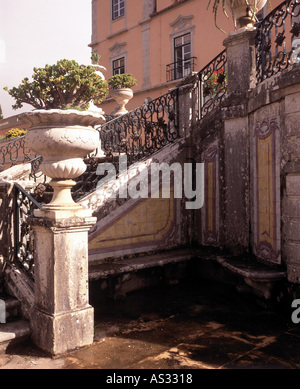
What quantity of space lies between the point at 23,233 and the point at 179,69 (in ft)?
53.8

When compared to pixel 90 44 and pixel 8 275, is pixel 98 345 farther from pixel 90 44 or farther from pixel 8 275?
pixel 90 44

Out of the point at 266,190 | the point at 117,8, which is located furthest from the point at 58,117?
the point at 117,8

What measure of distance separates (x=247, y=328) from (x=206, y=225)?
266 centimetres

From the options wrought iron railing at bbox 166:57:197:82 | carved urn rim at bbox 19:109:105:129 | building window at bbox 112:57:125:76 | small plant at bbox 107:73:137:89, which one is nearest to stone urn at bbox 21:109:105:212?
carved urn rim at bbox 19:109:105:129

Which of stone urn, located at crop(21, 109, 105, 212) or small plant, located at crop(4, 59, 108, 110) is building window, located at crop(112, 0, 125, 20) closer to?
small plant, located at crop(4, 59, 108, 110)

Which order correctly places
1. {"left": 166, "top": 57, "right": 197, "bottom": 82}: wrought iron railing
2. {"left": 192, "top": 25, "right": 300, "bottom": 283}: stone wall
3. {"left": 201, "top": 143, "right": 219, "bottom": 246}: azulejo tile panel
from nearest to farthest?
1. {"left": 192, "top": 25, "right": 300, "bottom": 283}: stone wall
2. {"left": 201, "top": 143, "right": 219, "bottom": 246}: azulejo tile panel
3. {"left": 166, "top": 57, "right": 197, "bottom": 82}: wrought iron railing

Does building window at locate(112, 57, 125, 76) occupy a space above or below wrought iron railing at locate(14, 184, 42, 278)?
above

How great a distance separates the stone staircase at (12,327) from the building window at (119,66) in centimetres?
1987

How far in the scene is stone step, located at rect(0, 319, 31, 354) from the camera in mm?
4000

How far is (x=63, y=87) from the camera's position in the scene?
14523 millimetres

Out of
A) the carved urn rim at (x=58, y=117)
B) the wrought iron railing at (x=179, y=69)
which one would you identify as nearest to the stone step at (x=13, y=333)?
the carved urn rim at (x=58, y=117)

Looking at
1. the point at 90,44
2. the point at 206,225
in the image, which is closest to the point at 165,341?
the point at 206,225

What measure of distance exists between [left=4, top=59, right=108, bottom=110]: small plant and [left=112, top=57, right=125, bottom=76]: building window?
8238 millimetres

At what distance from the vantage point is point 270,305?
5.50m
